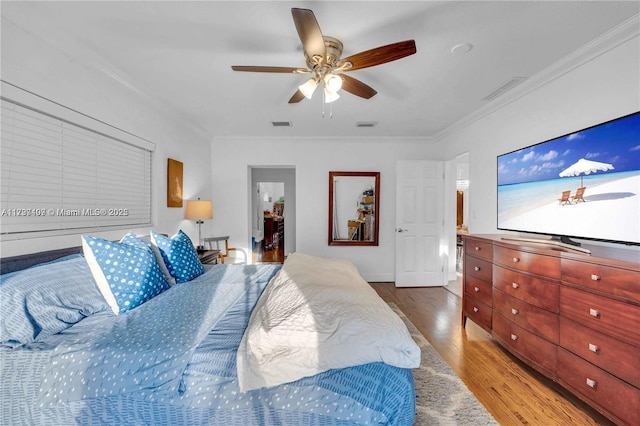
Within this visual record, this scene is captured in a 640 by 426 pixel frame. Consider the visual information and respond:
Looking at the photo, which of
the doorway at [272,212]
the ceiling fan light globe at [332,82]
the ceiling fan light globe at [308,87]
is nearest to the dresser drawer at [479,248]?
the ceiling fan light globe at [332,82]

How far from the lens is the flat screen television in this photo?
1665mm

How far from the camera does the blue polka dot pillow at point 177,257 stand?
212 cm

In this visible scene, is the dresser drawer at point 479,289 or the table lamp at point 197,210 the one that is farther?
the table lamp at point 197,210

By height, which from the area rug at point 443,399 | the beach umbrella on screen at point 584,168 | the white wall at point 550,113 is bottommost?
the area rug at point 443,399

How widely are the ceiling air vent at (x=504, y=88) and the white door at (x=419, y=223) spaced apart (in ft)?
4.99

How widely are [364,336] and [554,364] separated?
63.6 inches

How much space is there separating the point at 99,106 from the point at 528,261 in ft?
12.3

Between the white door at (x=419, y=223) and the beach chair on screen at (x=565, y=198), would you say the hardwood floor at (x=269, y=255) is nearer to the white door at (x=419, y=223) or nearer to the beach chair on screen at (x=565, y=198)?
the white door at (x=419, y=223)

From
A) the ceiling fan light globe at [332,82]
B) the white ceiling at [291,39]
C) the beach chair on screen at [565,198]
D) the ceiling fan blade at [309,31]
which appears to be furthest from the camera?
the beach chair on screen at [565,198]

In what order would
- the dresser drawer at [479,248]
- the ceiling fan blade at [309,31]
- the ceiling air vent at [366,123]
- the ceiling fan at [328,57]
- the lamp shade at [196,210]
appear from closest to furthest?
the ceiling fan blade at [309,31]
the ceiling fan at [328,57]
the dresser drawer at [479,248]
the lamp shade at [196,210]
the ceiling air vent at [366,123]

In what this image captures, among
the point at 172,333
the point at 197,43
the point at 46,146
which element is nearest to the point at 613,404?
the point at 172,333

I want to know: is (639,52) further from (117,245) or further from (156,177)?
(156,177)

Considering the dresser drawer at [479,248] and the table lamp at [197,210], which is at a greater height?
the table lamp at [197,210]

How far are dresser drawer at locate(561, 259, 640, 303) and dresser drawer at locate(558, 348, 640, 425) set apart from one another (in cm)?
47
